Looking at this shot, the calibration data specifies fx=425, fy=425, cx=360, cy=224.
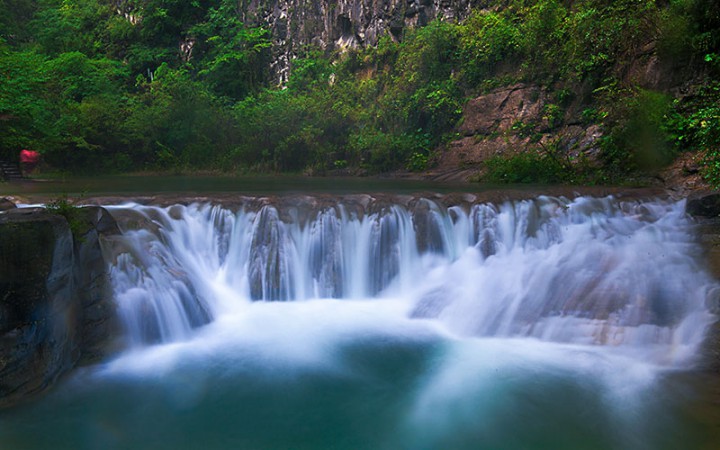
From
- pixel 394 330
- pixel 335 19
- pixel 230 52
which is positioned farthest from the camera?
pixel 230 52

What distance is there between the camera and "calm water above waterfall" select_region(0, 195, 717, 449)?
389cm

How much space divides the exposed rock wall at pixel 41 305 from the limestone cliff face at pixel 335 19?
63.9 feet

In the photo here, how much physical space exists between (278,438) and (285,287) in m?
3.66

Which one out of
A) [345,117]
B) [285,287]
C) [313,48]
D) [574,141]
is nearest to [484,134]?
[574,141]

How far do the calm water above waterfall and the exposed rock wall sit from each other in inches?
11.3

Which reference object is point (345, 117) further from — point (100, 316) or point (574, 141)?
point (100, 316)

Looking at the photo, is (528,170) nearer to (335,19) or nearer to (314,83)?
(314,83)

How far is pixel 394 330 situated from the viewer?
6211 millimetres

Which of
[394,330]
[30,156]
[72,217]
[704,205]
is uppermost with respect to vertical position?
[30,156]

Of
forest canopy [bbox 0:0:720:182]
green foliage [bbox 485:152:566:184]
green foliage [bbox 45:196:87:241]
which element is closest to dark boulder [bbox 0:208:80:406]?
green foliage [bbox 45:196:87:241]

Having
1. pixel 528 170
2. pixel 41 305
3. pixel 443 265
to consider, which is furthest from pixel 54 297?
pixel 528 170

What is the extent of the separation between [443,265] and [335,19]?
21.9 meters

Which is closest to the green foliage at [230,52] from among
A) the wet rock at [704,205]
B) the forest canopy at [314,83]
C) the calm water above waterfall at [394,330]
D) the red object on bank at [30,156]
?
the forest canopy at [314,83]

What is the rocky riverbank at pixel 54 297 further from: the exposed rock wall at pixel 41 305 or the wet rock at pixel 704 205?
the wet rock at pixel 704 205
